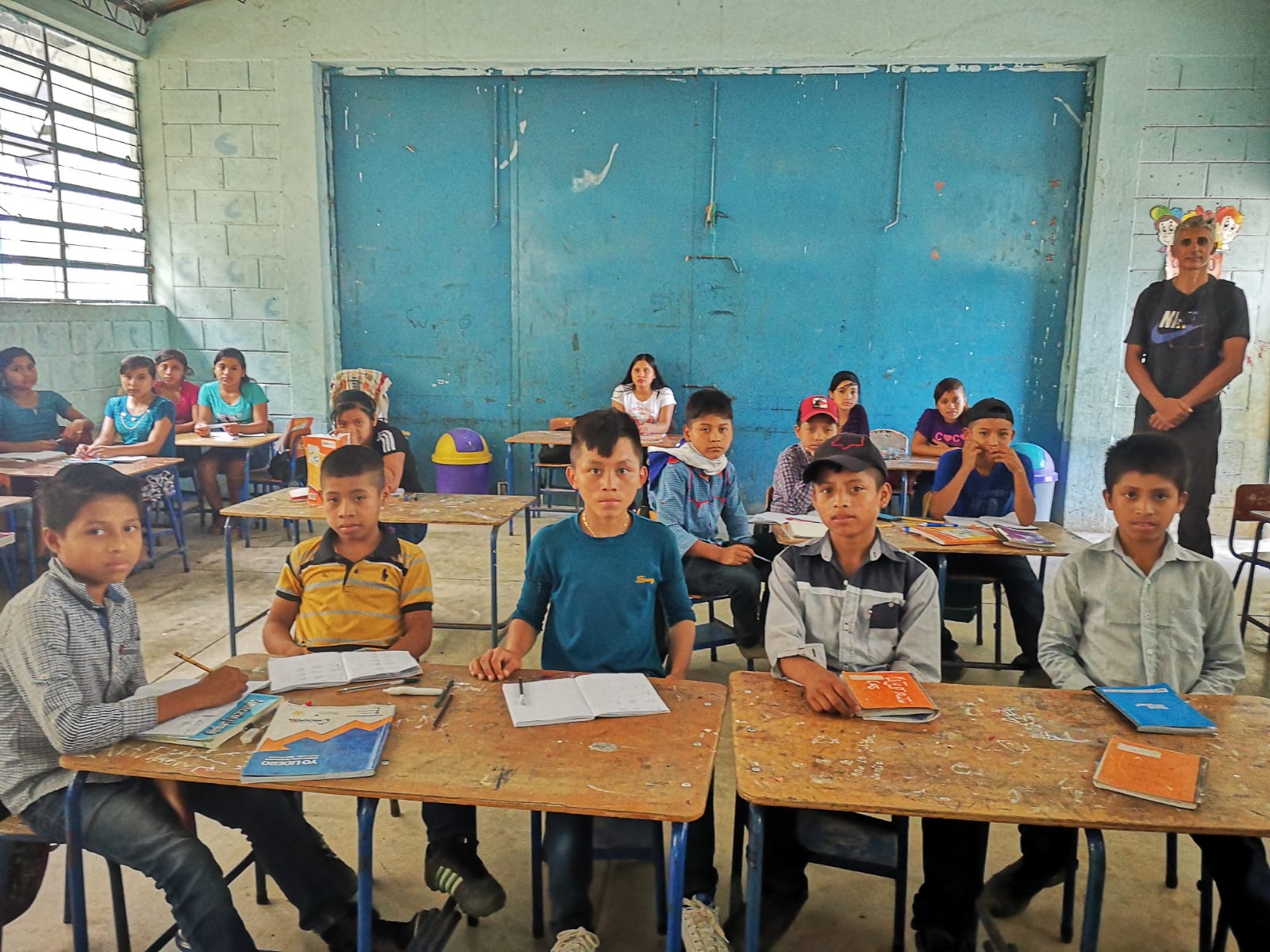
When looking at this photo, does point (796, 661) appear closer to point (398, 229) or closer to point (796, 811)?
point (796, 811)

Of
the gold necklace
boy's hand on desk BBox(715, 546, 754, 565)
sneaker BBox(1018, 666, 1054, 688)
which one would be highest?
the gold necklace

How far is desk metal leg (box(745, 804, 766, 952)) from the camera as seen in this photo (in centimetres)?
139

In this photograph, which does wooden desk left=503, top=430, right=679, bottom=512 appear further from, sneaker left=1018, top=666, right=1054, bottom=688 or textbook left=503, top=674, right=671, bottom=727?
textbook left=503, top=674, right=671, bottom=727

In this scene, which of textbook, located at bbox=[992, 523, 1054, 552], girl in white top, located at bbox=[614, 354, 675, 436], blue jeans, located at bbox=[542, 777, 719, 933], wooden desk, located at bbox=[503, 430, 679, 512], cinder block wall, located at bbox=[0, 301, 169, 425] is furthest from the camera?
girl in white top, located at bbox=[614, 354, 675, 436]

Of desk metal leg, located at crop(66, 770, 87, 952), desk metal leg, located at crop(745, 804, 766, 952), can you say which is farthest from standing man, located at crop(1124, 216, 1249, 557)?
desk metal leg, located at crop(66, 770, 87, 952)

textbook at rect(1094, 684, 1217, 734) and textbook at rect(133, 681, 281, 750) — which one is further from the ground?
textbook at rect(1094, 684, 1217, 734)

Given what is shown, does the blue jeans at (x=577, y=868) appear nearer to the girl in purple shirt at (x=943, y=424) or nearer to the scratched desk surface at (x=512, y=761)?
the scratched desk surface at (x=512, y=761)

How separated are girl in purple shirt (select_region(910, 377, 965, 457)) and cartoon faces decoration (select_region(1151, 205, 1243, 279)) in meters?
2.10

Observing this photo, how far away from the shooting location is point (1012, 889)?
1.90m

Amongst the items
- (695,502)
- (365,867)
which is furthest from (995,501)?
(365,867)

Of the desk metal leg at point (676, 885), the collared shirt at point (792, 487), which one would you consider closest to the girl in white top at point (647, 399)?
the collared shirt at point (792, 487)

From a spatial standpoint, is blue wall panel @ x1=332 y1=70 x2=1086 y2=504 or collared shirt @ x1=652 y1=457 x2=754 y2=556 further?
blue wall panel @ x1=332 y1=70 x2=1086 y2=504

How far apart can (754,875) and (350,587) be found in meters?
1.28

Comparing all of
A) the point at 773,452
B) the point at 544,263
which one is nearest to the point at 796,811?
the point at 773,452
